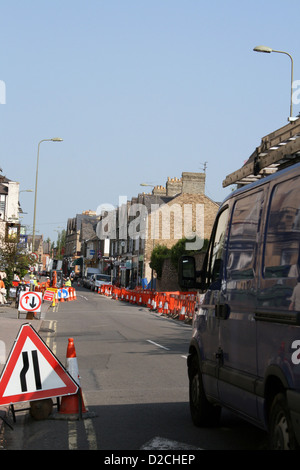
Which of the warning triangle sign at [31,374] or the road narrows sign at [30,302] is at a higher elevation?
the road narrows sign at [30,302]

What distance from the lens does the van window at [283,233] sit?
531cm

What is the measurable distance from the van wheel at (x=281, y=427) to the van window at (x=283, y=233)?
0.98 meters

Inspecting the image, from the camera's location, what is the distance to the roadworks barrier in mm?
30688

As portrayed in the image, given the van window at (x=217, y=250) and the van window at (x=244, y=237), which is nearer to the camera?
the van window at (x=244, y=237)

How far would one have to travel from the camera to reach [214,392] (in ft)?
24.2

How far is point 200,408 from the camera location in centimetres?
801

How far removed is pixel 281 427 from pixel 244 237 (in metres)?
1.93

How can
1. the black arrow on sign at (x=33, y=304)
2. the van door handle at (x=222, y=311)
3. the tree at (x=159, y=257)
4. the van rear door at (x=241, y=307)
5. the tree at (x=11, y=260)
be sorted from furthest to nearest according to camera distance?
1. the tree at (x=159, y=257)
2. the tree at (x=11, y=260)
3. the black arrow on sign at (x=33, y=304)
4. the van door handle at (x=222, y=311)
5. the van rear door at (x=241, y=307)

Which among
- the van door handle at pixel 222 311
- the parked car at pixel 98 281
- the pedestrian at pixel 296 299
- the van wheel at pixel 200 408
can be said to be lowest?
the van wheel at pixel 200 408

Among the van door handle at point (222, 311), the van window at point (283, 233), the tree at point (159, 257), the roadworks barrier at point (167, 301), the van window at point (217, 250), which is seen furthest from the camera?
the tree at point (159, 257)

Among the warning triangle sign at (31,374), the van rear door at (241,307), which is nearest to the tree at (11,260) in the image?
the warning triangle sign at (31,374)

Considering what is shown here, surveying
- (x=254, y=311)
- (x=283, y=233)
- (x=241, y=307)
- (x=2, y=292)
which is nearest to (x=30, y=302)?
(x=2, y=292)

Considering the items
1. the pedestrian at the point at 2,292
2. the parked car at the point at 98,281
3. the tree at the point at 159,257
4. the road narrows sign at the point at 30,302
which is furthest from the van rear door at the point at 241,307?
the parked car at the point at 98,281

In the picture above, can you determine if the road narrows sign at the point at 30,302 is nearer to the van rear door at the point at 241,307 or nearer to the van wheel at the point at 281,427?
the van rear door at the point at 241,307
